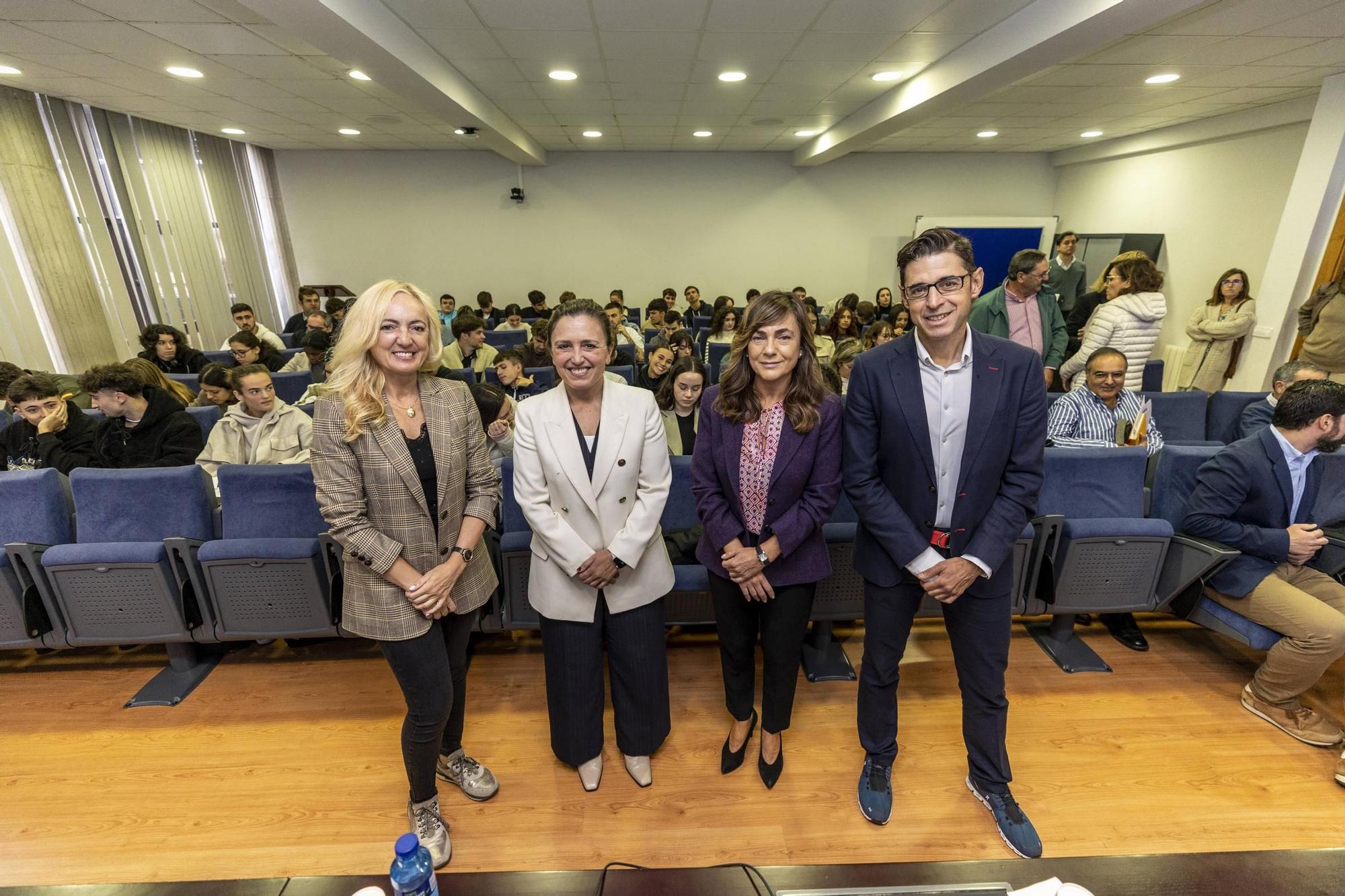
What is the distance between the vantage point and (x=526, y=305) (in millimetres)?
10508

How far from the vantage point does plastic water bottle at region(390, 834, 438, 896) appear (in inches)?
37.9

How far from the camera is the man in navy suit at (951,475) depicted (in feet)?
5.32

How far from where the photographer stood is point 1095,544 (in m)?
2.43

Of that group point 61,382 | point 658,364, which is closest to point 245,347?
point 61,382

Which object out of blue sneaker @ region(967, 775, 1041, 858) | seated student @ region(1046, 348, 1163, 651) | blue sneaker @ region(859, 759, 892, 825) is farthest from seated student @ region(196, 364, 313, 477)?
seated student @ region(1046, 348, 1163, 651)

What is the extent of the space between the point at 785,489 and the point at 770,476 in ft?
0.20

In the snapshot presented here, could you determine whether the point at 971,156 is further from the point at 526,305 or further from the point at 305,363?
the point at 305,363

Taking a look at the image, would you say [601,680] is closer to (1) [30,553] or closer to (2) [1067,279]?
(1) [30,553]

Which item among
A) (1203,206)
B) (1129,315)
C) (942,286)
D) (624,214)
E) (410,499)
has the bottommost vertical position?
(410,499)

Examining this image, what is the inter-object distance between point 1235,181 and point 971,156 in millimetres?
3950

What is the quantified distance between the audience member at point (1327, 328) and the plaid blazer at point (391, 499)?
5.98 metres

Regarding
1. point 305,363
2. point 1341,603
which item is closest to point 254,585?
point 305,363

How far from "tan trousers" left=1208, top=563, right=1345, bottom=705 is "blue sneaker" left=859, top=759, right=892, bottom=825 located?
1.57 metres

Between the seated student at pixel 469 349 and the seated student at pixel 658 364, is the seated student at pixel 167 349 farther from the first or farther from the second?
the seated student at pixel 658 364
